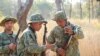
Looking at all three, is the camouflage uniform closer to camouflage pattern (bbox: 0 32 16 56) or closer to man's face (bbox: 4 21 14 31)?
camouflage pattern (bbox: 0 32 16 56)

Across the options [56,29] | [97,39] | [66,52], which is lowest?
[97,39]

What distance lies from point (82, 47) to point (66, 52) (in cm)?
410

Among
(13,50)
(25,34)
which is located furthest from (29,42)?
(13,50)

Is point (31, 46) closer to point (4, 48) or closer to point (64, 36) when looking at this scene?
point (4, 48)

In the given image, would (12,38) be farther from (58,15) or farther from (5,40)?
(58,15)

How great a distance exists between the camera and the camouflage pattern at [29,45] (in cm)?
535

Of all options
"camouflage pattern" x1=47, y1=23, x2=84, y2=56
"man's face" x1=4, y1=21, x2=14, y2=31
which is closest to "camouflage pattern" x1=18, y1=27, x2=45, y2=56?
"man's face" x1=4, y1=21, x2=14, y2=31

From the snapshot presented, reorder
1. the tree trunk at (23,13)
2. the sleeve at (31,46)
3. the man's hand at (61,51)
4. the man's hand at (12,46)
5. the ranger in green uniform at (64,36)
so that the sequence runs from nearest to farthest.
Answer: the sleeve at (31,46) < the man's hand at (12,46) < the ranger in green uniform at (64,36) < the man's hand at (61,51) < the tree trunk at (23,13)

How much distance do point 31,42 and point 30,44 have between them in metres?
0.04

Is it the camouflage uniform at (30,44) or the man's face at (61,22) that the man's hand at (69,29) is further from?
the camouflage uniform at (30,44)

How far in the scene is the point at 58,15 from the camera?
605 centimetres

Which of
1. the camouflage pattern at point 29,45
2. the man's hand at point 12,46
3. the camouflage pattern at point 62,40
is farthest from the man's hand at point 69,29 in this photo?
the man's hand at point 12,46

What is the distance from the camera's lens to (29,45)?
5355 mm

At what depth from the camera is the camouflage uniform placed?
5355mm
